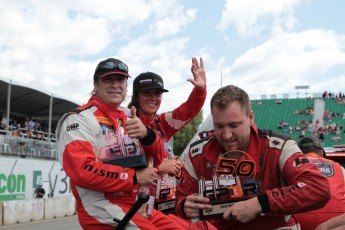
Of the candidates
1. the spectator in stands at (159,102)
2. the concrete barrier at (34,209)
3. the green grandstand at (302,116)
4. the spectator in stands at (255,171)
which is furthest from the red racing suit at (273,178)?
the green grandstand at (302,116)

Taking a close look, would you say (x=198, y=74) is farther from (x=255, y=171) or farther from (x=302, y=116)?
(x=302, y=116)

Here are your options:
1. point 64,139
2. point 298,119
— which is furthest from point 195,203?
point 298,119

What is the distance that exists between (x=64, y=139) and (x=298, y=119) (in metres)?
46.8

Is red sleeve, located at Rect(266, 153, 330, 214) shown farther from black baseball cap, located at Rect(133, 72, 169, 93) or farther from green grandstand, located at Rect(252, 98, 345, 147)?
green grandstand, located at Rect(252, 98, 345, 147)

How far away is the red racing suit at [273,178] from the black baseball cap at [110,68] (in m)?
0.94

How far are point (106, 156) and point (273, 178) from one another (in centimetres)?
123

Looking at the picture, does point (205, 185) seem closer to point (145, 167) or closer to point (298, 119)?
point (145, 167)

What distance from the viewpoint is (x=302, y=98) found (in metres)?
53.8

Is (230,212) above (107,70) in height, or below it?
below

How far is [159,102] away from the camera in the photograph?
15.5 ft

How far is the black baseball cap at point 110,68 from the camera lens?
3664mm

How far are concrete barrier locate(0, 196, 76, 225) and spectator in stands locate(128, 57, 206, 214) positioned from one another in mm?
13097

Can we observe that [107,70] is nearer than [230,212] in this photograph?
No

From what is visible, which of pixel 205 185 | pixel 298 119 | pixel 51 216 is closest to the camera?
pixel 205 185
